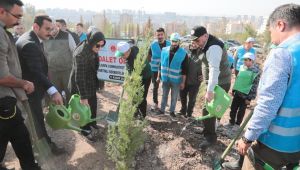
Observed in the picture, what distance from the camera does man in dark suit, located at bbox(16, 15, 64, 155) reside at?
3.78 m

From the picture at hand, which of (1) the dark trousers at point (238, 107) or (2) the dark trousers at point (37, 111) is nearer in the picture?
(2) the dark trousers at point (37, 111)

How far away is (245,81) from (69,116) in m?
3.43

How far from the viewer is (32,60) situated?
3.78m

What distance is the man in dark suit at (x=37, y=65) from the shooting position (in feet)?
12.4

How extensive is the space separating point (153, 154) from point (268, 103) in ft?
7.81

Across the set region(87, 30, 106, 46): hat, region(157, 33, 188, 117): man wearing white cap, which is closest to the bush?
region(87, 30, 106, 46): hat

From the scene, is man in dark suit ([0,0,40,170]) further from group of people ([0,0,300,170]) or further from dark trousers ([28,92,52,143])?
dark trousers ([28,92,52,143])

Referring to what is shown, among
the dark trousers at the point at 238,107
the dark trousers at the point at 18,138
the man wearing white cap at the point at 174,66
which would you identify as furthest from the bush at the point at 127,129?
the dark trousers at the point at 238,107

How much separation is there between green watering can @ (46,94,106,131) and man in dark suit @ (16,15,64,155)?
16 centimetres

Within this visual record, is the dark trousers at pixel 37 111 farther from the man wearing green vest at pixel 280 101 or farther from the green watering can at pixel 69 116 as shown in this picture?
the man wearing green vest at pixel 280 101

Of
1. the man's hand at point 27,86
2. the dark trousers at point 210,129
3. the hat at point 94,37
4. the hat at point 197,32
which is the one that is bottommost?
the dark trousers at point 210,129

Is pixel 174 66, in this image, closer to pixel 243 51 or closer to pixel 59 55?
pixel 59 55

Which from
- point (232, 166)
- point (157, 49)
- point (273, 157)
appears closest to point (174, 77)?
point (157, 49)

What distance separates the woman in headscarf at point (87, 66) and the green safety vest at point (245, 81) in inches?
110
